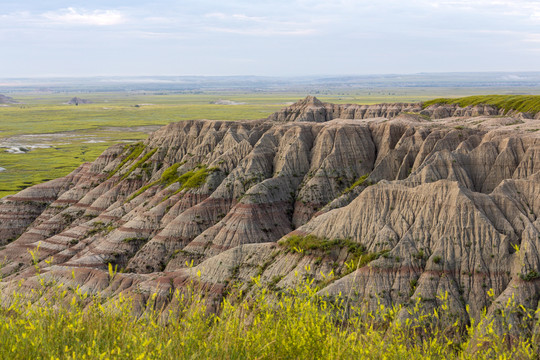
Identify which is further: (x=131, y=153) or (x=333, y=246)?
(x=131, y=153)

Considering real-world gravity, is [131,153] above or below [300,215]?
above

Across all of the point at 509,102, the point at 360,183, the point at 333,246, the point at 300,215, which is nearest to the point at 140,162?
the point at 300,215

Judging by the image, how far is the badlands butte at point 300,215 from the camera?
161ft

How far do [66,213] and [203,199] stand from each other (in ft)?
102

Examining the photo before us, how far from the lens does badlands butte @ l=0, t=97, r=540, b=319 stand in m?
49.2

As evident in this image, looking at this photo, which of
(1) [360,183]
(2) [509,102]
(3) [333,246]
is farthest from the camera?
(2) [509,102]

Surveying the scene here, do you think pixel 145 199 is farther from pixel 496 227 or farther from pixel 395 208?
pixel 496 227

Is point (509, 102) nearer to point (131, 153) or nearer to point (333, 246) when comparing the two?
point (131, 153)

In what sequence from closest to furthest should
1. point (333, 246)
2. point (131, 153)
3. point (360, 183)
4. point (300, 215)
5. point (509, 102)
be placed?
point (333, 246) → point (360, 183) → point (300, 215) → point (131, 153) → point (509, 102)

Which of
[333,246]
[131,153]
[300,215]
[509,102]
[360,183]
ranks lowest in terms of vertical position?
[300,215]

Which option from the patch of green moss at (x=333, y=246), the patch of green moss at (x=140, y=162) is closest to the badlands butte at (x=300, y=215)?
the patch of green moss at (x=333, y=246)

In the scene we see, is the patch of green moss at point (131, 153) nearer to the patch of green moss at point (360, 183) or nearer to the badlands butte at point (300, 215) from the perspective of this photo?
the badlands butte at point (300, 215)

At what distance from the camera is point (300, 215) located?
271ft

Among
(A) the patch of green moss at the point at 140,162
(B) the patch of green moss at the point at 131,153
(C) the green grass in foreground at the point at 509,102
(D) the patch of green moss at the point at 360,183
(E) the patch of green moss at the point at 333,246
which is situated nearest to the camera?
(E) the patch of green moss at the point at 333,246
